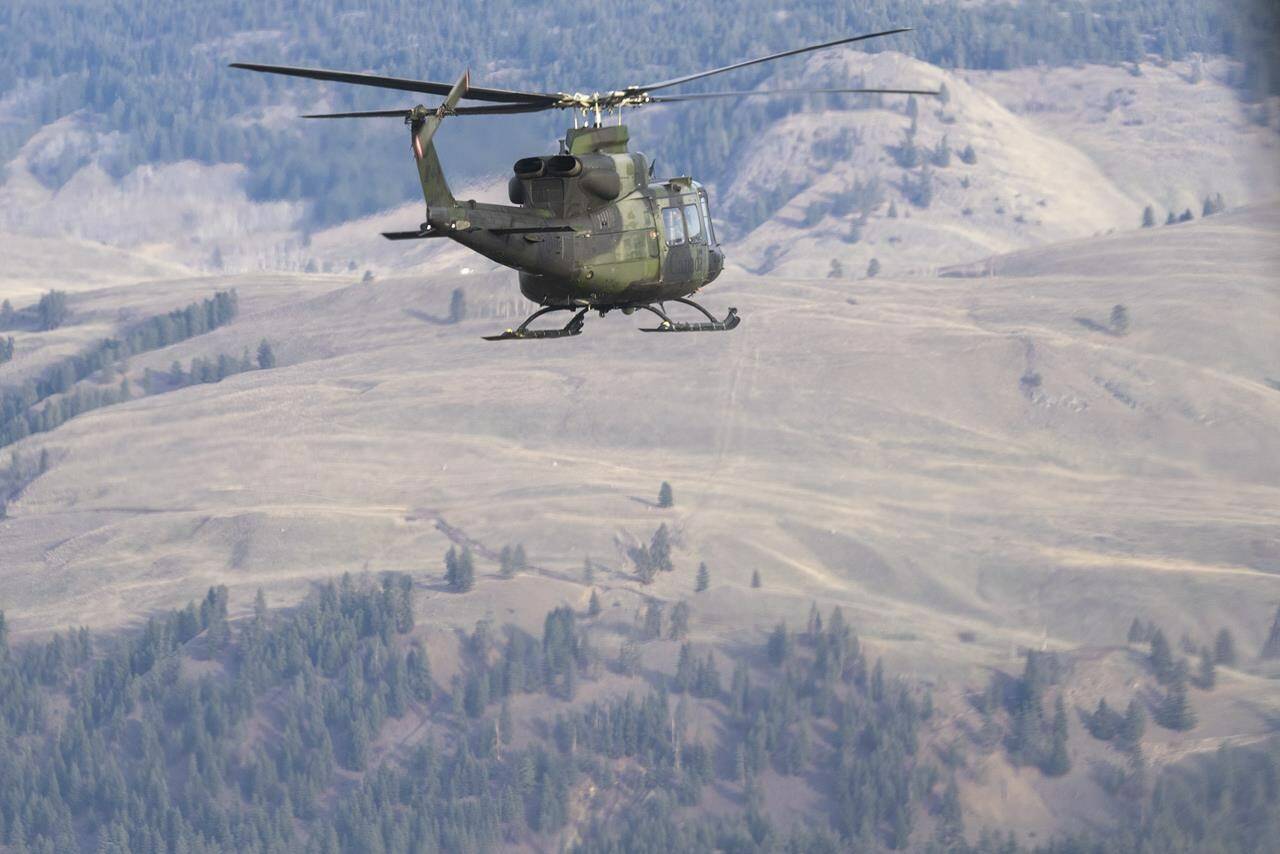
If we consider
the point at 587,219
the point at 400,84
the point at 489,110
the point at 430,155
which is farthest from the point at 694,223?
the point at 400,84

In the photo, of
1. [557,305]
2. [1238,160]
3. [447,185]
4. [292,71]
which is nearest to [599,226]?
[557,305]

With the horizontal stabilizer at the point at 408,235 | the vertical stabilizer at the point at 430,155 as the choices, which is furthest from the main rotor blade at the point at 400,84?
the horizontal stabilizer at the point at 408,235

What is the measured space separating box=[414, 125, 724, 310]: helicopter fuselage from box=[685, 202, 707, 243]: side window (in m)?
0.03

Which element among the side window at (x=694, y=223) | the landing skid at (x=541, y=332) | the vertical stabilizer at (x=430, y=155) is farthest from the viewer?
the side window at (x=694, y=223)

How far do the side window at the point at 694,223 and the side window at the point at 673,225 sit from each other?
0.85 feet

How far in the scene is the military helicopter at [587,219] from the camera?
48.1 metres

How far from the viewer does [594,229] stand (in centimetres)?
5347

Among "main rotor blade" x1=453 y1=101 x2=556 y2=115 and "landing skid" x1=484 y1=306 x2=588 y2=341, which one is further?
"landing skid" x1=484 y1=306 x2=588 y2=341

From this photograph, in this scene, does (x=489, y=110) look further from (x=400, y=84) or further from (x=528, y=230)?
(x=400, y=84)

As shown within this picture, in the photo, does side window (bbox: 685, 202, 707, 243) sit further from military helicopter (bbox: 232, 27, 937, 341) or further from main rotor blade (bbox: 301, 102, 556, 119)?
main rotor blade (bbox: 301, 102, 556, 119)

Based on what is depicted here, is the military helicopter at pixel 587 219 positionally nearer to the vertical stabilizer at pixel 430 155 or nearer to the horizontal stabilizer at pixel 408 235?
the vertical stabilizer at pixel 430 155

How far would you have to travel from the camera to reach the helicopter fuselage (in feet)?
167

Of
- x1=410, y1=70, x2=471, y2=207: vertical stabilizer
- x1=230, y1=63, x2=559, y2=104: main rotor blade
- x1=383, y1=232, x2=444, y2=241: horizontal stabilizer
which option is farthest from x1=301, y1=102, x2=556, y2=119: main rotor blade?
x1=383, y1=232, x2=444, y2=241: horizontal stabilizer

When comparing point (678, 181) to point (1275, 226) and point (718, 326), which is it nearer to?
point (718, 326)
